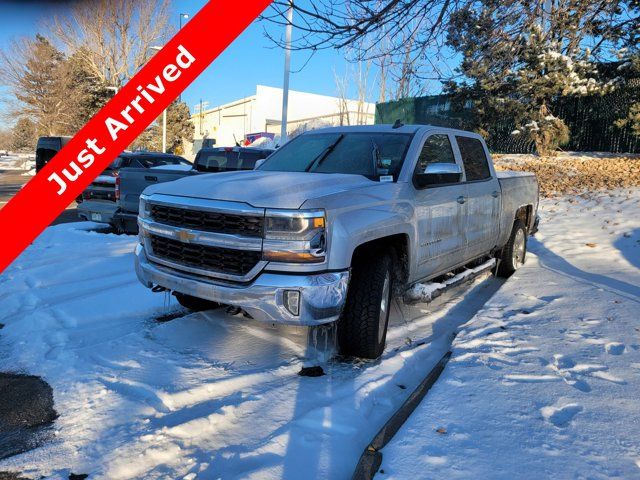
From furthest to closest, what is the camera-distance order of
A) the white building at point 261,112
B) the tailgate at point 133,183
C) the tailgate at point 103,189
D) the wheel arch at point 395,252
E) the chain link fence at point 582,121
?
1. the white building at point 261,112
2. the chain link fence at point 582,121
3. the tailgate at point 103,189
4. the tailgate at point 133,183
5. the wheel arch at point 395,252

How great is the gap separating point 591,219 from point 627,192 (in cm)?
212

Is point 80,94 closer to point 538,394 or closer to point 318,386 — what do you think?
point 318,386

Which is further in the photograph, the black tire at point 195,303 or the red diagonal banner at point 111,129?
the black tire at point 195,303

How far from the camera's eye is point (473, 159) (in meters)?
5.72

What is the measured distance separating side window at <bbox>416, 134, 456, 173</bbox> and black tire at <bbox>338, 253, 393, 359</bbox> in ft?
4.03

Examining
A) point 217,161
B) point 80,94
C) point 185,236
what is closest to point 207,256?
point 185,236

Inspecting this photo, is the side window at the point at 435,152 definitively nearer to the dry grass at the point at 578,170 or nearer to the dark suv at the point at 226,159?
the dark suv at the point at 226,159

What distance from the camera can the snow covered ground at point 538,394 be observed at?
244 cm

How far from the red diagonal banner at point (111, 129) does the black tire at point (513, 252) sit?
4.52m

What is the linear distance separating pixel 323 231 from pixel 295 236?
0.19 metres

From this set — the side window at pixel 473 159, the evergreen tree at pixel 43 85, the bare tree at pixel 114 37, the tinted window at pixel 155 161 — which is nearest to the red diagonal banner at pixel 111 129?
the side window at pixel 473 159

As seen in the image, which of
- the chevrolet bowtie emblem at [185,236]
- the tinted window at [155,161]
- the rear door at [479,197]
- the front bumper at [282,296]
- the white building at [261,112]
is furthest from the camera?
the white building at [261,112]

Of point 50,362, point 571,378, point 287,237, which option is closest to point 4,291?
point 50,362

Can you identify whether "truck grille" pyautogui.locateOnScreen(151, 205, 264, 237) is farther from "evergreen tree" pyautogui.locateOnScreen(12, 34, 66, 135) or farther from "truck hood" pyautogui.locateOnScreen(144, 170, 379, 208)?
"evergreen tree" pyautogui.locateOnScreen(12, 34, 66, 135)
